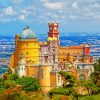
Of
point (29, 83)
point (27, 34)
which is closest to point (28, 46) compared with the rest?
point (27, 34)

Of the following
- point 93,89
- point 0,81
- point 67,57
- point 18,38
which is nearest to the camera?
point 93,89

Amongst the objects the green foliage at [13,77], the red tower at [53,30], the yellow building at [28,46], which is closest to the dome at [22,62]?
the green foliage at [13,77]

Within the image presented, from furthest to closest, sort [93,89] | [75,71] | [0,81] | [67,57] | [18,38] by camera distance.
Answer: [67,57] < [18,38] < [75,71] < [0,81] < [93,89]

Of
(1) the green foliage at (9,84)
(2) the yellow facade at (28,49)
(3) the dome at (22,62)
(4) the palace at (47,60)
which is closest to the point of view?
(1) the green foliage at (9,84)

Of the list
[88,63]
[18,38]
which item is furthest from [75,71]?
[18,38]

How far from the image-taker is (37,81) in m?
64.9

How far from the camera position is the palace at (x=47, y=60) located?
65.1 m

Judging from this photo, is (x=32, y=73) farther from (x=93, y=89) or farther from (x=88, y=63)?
(x=93, y=89)

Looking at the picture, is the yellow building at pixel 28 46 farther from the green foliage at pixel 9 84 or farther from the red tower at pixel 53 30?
the red tower at pixel 53 30

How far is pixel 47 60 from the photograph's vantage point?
73938 millimetres

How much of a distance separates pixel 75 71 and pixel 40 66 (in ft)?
17.0

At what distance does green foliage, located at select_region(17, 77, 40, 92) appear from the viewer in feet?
205

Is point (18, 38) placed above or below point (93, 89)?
above

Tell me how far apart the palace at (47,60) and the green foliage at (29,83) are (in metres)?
1.38
